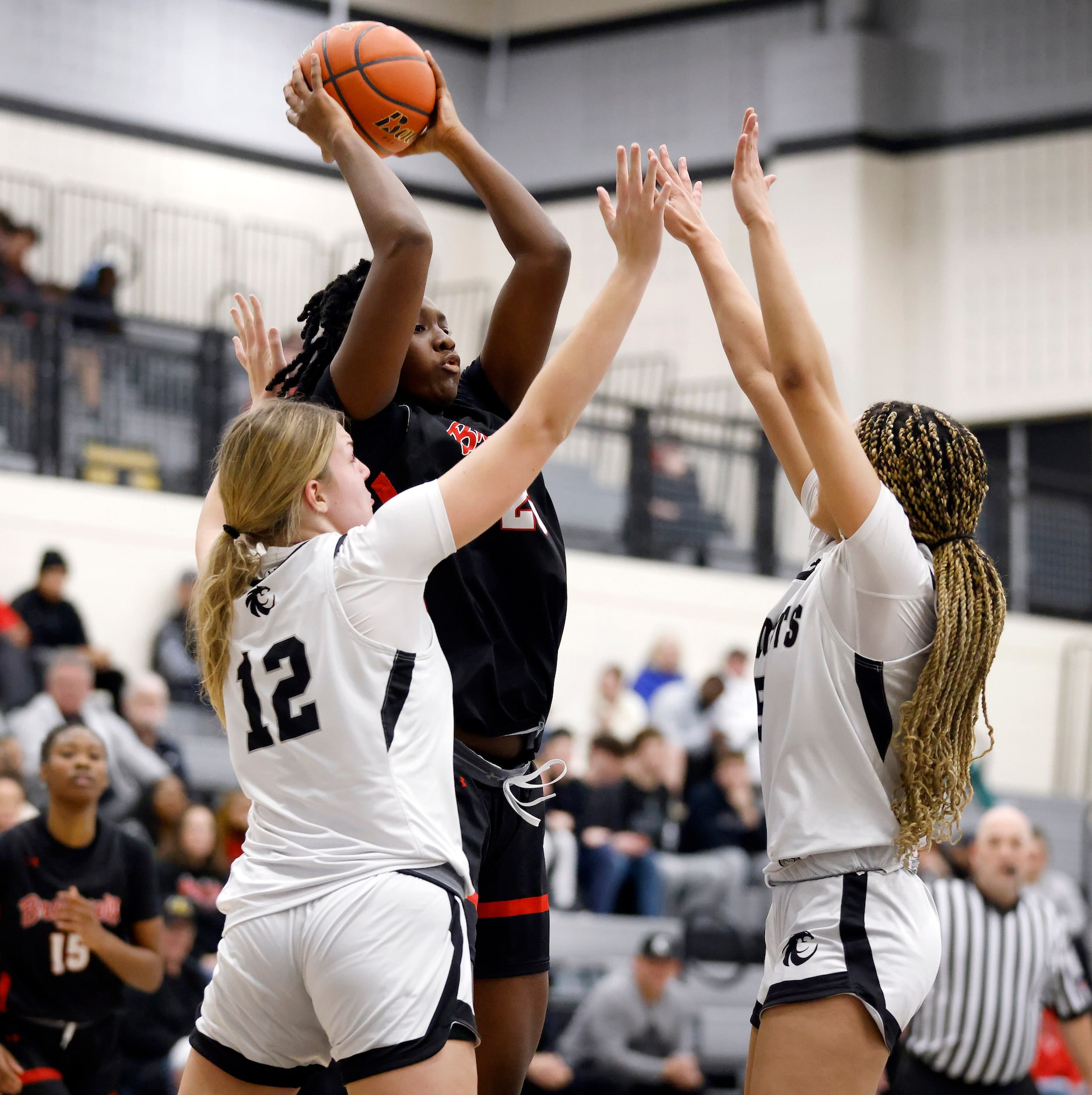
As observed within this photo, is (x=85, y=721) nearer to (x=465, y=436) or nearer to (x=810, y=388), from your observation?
(x=465, y=436)

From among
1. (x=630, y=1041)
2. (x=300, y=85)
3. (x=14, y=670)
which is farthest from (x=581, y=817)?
(x=300, y=85)

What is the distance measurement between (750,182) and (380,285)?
824 millimetres

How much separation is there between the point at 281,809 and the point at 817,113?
14.5 meters

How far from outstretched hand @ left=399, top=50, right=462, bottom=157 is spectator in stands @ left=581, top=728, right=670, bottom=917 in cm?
594

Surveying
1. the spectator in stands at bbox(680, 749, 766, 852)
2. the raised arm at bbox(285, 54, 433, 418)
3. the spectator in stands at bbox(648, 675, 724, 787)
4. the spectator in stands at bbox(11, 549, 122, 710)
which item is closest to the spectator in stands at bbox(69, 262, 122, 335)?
the spectator in stands at bbox(11, 549, 122, 710)

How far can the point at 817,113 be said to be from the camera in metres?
16.0

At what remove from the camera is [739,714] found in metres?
10.9

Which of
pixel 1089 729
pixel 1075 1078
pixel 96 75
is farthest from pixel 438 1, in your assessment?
pixel 1075 1078

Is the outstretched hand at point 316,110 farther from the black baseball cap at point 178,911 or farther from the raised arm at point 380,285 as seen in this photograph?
the black baseball cap at point 178,911

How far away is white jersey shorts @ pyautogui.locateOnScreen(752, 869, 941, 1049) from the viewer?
297cm

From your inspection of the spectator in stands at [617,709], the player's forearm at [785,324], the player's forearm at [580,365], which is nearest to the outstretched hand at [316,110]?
the player's forearm at [580,365]

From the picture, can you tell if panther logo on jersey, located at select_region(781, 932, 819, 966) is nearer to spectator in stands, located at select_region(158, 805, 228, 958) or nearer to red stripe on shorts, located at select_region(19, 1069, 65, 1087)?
red stripe on shorts, located at select_region(19, 1069, 65, 1087)

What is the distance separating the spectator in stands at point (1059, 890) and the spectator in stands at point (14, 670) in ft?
18.3

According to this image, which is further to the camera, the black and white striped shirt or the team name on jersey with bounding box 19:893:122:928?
the black and white striped shirt
